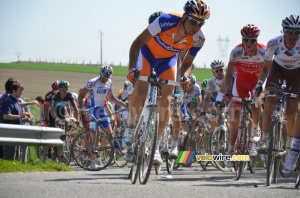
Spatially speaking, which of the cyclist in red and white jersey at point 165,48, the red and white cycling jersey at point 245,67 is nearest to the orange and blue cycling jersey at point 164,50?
the cyclist in red and white jersey at point 165,48

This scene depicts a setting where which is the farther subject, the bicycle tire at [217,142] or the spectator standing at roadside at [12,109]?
the spectator standing at roadside at [12,109]

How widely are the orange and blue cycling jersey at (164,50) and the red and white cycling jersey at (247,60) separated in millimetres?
2309

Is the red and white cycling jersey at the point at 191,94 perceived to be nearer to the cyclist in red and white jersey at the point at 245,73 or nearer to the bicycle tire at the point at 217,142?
the bicycle tire at the point at 217,142

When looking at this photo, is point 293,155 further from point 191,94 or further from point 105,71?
point 191,94

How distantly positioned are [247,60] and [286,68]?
1.96m

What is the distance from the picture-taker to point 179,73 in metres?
9.37

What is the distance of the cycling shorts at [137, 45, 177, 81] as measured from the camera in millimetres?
9164

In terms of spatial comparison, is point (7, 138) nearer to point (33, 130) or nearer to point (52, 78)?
point (33, 130)

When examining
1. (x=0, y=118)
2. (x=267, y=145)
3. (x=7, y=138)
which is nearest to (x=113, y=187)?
(x=267, y=145)

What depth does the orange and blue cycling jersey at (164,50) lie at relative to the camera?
29.4ft

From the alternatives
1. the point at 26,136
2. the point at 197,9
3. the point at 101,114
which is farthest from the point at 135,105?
the point at 101,114

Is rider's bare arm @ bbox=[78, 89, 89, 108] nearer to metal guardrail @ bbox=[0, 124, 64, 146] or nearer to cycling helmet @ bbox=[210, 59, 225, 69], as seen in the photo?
metal guardrail @ bbox=[0, 124, 64, 146]

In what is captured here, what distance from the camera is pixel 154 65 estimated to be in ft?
30.2

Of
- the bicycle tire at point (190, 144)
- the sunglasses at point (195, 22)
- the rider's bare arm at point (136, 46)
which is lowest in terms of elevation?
the bicycle tire at point (190, 144)
